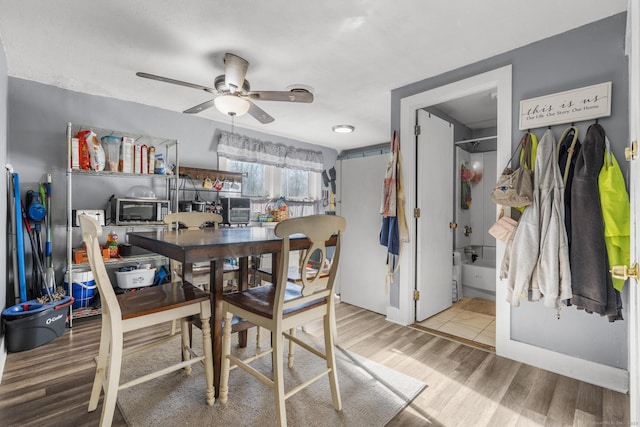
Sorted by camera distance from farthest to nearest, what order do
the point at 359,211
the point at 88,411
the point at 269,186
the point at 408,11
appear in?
1. the point at 269,186
2. the point at 359,211
3. the point at 408,11
4. the point at 88,411

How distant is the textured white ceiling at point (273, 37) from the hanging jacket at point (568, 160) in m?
0.73

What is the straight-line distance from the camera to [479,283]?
3.81 meters

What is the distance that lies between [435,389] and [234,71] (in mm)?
2645

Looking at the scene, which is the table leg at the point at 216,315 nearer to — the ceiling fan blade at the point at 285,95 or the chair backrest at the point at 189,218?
the chair backrest at the point at 189,218

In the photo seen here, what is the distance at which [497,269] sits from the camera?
7.46 feet

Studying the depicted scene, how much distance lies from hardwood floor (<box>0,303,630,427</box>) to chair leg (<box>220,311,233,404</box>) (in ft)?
1.60

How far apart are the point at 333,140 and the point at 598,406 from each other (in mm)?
4625

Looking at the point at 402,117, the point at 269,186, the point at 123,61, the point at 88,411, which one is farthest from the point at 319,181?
the point at 88,411

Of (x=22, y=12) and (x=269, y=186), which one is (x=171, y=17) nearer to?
(x=22, y=12)

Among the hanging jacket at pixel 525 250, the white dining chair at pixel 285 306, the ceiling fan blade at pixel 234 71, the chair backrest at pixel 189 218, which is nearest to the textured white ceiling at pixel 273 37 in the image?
the ceiling fan blade at pixel 234 71

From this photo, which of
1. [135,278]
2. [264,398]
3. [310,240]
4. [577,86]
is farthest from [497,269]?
[135,278]

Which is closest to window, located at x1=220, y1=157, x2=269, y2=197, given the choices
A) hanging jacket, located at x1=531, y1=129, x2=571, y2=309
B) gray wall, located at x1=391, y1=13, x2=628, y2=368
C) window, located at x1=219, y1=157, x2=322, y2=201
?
window, located at x1=219, y1=157, x2=322, y2=201

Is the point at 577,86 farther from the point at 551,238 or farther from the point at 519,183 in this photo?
the point at 551,238

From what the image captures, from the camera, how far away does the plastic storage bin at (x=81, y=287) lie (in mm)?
2867
